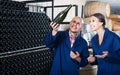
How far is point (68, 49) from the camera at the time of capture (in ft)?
7.52

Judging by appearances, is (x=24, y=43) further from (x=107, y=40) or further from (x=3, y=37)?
(x=107, y=40)

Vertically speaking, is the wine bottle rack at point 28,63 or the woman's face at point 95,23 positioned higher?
the woman's face at point 95,23

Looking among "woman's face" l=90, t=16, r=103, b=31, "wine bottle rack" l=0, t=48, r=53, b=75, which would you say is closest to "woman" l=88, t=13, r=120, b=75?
"woman's face" l=90, t=16, r=103, b=31

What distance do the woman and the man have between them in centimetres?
15

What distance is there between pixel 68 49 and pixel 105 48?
404 millimetres

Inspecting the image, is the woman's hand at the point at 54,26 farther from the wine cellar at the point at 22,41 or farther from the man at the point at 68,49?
the wine cellar at the point at 22,41

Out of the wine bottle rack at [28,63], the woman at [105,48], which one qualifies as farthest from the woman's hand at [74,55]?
the wine bottle rack at [28,63]

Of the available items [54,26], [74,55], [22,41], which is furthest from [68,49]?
[22,41]

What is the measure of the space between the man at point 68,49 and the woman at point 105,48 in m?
0.15

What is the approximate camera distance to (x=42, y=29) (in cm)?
257

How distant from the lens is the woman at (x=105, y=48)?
2170mm

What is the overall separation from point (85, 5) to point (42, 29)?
2.70 meters

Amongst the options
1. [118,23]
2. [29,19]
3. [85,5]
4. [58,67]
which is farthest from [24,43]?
[118,23]

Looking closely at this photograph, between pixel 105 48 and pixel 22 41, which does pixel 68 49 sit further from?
pixel 22 41
